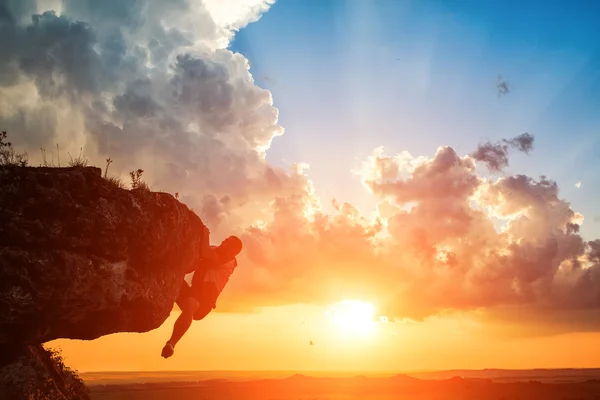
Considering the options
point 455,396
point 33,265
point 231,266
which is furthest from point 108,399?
point 33,265

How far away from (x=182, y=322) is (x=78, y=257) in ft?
16.1

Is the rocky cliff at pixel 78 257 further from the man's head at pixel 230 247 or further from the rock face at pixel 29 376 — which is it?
the man's head at pixel 230 247

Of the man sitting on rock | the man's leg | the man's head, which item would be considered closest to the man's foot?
the man's leg

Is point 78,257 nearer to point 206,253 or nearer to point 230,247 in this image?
point 206,253

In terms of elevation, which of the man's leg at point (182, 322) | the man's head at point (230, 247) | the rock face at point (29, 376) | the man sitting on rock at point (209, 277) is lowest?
the rock face at point (29, 376)

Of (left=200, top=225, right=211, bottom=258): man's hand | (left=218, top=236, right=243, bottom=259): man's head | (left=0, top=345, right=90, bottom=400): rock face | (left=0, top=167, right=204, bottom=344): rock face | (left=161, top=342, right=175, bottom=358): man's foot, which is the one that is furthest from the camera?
(left=218, top=236, right=243, bottom=259): man's head

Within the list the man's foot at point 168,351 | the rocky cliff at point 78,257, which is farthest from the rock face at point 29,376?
the man's foot at point 168,351

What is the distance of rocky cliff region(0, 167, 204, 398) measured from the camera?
11297 millimetres

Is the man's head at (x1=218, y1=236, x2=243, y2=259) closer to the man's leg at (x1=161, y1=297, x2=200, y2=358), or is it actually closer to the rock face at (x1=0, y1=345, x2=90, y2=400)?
the man's leg at (x1=161, y1=297, x2=200, y2=358)

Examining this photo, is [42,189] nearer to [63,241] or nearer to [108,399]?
[63,241]

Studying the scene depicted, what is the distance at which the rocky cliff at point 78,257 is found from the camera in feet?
37.1

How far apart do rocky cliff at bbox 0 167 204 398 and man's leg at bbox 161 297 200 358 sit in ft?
2.03

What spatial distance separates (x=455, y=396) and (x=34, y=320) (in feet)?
266

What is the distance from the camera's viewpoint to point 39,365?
42.3ft
